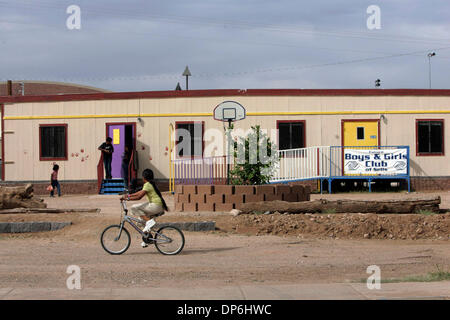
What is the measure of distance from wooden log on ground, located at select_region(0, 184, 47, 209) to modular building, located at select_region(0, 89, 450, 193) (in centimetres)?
846

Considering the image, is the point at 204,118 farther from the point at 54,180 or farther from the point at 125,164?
the point at 54,180

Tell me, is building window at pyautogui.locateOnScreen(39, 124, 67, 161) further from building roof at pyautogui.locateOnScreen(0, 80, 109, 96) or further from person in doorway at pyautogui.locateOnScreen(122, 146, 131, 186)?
building roof at pyautogui.locateOnScreen(0, 80, 109, 96)

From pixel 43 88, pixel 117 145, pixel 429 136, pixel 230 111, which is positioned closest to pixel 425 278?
pixel 230 111

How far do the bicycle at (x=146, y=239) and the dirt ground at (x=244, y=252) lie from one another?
0.19 metres

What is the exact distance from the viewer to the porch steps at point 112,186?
24625 millimetres

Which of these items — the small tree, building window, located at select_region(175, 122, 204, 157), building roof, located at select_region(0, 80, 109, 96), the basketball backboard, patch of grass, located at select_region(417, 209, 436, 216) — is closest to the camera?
patch of grass, located at select_region(417, 209, 436, 216)

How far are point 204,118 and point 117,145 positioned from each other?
358cm

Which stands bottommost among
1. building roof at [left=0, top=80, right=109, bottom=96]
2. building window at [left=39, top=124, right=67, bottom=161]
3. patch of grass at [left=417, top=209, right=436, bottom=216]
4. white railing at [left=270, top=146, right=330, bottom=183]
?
patch of grass at [left=417, top=209, right=436, bottom=216]

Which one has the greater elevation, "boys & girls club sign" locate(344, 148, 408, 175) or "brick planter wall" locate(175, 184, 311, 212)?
"boys & girls club sign" locate(344, 148, 408, 175)

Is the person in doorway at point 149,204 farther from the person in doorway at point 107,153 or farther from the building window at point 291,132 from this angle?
the building window at point 291,132

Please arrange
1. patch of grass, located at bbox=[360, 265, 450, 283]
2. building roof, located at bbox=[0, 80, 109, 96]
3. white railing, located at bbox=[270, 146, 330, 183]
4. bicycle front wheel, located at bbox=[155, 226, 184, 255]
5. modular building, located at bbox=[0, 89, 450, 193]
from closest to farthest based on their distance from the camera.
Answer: patch of grass, located at bbox=[360, 265, 450, 283] < bicycle front wheel, located at bbox=[155, 226, 184, 255] < white railing, located at bbox=[270, 146, 330, 183] < modular building, located at bbox=[0, 89, 450, 193] < building roof, located at bbox=[0, 80, 109, 96]

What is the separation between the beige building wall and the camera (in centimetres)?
2489

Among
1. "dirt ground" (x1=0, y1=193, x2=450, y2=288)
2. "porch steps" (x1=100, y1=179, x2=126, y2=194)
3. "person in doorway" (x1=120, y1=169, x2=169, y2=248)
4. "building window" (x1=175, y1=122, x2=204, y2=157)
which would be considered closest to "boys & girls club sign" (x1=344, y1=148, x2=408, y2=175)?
"building window" (x1=175, y1=122, x2=204, y2=157)
